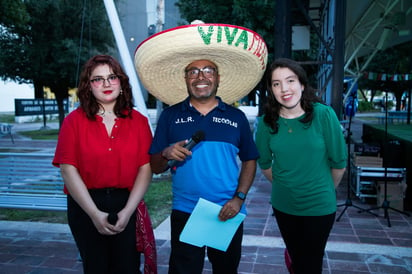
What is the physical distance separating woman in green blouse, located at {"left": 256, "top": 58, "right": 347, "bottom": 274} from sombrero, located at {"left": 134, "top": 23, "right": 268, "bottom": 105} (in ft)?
0.77

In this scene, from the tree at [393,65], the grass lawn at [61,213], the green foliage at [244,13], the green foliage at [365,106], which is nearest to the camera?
the grass lawn at [61,213]

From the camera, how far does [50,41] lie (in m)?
16.8

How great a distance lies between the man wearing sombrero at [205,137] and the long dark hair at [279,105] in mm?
186

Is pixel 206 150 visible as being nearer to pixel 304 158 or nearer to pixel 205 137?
pixel 205 137

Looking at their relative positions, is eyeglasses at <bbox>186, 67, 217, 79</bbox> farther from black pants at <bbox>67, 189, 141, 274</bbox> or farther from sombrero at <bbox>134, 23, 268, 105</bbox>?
Result: black pants at <bbox>67, 189, 141, 274</bbox>

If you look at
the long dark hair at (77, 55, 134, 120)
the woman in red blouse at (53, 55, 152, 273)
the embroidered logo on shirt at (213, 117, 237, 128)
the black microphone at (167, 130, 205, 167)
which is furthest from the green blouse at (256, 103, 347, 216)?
the long dark hair at (77, 55, 134, 120)

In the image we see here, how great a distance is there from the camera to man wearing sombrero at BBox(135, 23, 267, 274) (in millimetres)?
2193

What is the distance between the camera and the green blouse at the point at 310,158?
7.62ft

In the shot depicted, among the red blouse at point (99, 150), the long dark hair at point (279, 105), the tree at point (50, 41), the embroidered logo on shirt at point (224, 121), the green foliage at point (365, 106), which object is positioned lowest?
the green foliage at point (365, 106)

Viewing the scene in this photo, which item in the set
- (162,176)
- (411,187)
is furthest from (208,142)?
(162,176)

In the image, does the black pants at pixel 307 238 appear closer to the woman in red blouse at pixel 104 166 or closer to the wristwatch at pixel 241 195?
the wristwatch at pixel 241 195

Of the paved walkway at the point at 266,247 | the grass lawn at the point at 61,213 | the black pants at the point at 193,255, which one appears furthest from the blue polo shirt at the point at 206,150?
the grass lawn at the point at 61,213

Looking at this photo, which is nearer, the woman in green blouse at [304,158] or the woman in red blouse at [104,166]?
the woman in red blouse at [104,166]

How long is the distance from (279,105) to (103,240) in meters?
1.43
